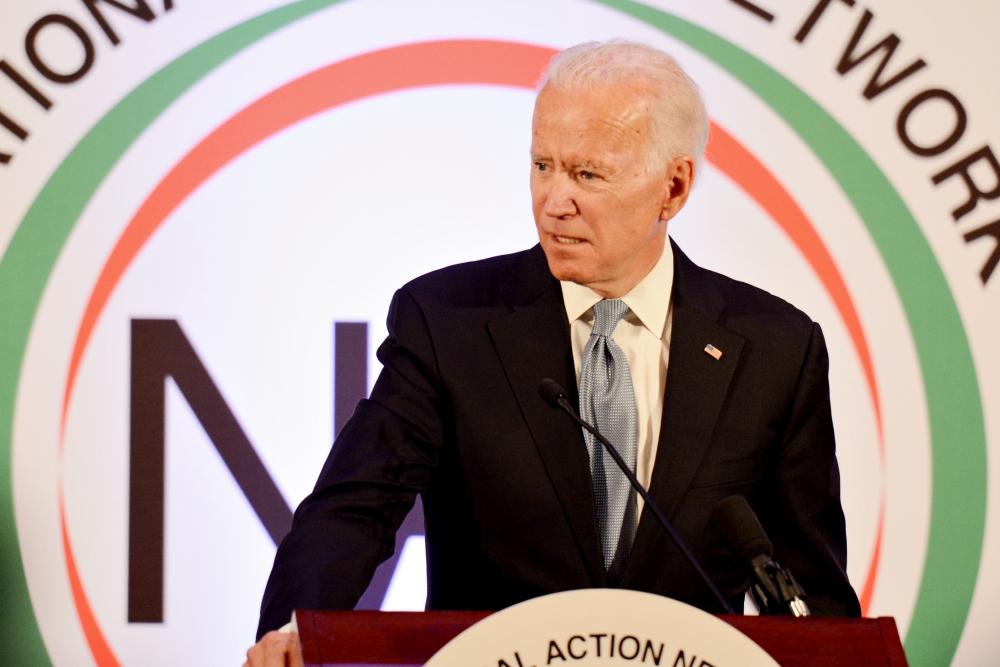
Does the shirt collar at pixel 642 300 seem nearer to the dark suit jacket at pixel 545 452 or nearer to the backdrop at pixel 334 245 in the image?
the dark suit jacket at pixel 545 452

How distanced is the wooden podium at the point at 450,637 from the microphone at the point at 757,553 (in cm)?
6

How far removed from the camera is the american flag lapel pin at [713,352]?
1.78m

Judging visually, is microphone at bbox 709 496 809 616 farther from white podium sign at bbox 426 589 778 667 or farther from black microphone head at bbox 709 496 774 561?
white podium sign at bbox 426 589 778 667

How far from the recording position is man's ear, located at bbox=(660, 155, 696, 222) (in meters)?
1.80

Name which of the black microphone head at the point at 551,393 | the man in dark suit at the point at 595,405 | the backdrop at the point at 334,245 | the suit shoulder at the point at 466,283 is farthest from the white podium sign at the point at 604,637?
the backdrop at the point at 334,245

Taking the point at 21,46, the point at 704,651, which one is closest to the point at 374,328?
the point at 21,46

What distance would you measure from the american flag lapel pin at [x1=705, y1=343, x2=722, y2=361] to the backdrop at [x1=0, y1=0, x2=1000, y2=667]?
3.12ft

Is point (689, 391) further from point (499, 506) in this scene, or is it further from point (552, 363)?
point (499, 506)

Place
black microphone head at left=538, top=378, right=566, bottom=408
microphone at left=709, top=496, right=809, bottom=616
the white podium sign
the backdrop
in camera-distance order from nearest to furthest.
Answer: the white podium sign, microphone at left=709, top=496, right=809, bottom=616, black microphone head at left=538, top=378, right=566, bottom=408, the backdrop

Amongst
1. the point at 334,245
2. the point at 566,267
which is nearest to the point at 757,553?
the point at 566,267

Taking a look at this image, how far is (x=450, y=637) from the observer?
106cm

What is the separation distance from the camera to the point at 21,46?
265cm

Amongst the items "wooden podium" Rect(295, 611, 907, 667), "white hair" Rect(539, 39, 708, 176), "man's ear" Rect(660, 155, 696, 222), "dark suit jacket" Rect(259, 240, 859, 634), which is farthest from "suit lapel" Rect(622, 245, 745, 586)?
"wooden podium" Rect(295, 611, 907, 667)

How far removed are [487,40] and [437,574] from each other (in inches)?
57.3
